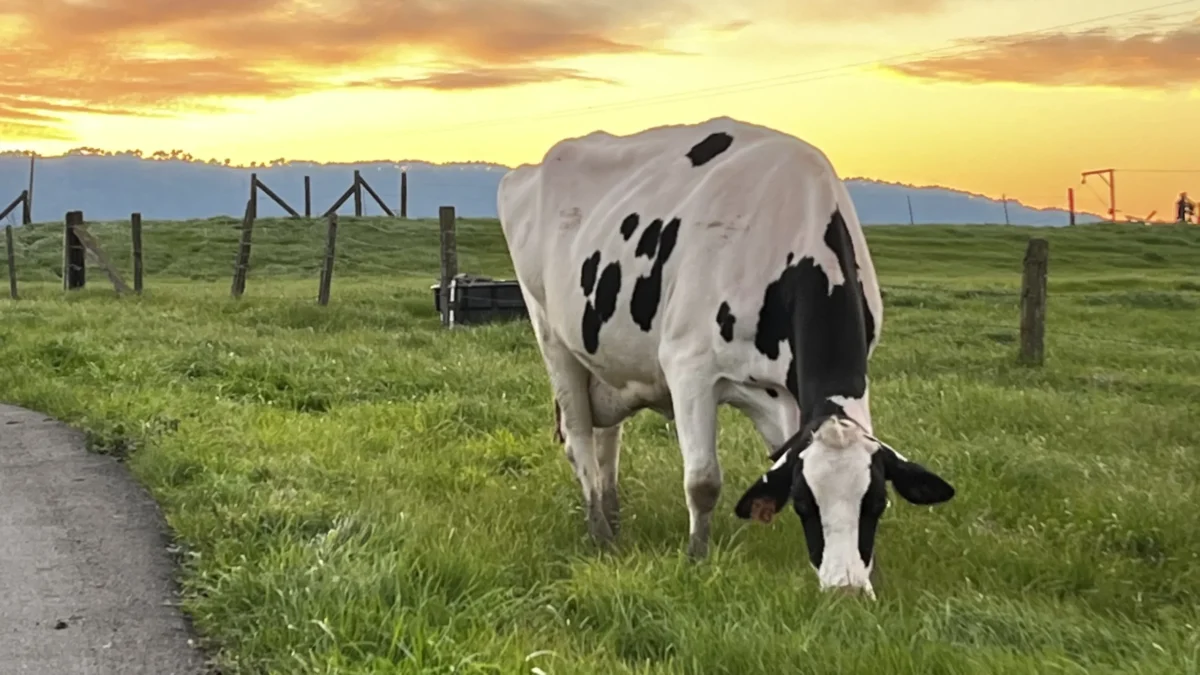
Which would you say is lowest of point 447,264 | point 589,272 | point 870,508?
point 870,508

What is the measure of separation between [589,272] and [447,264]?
13.4 m

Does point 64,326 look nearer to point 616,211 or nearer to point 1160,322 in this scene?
point 616,211

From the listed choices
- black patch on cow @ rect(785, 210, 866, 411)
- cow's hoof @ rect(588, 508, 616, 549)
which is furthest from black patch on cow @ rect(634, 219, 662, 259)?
cow's hoof @ rect(588, 508, 616, 549)

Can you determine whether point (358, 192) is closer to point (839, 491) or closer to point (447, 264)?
point (447, 264)

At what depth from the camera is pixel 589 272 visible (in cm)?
698

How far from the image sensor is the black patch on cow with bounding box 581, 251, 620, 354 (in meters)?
6.73

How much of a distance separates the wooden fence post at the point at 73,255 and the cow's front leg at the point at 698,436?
921 inches

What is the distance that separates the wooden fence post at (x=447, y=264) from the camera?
19.7m

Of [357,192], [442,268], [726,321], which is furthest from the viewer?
[357,192]

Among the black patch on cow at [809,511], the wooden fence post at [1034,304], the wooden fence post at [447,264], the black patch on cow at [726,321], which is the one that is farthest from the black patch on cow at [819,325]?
the wooden fence post at [447,264]

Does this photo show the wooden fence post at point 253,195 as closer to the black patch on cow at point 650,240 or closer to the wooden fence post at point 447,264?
the wooden fence post at point 447,264

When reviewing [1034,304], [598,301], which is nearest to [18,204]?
[1034,304]

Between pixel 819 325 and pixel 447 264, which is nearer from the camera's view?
pixel 819 325

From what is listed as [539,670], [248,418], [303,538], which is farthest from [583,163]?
[539,670]
